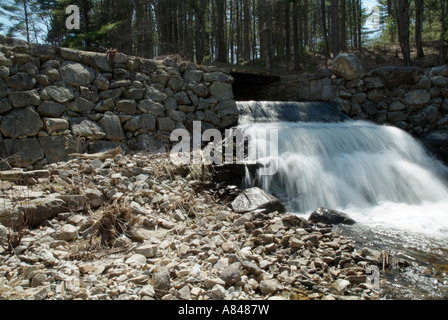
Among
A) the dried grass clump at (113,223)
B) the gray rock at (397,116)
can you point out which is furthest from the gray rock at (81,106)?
the gray rock at (397,116)

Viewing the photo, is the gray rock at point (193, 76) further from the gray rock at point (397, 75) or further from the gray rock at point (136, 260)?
the gray rock at point (397, 75)

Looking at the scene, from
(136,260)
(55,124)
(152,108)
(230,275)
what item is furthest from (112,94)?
(230,275)

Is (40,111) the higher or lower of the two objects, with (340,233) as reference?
higher

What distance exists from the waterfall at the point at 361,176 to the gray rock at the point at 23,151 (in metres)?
3.77

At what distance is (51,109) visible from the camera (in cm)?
509

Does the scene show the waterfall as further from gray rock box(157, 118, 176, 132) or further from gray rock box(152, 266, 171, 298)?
gray rock box(152, 266, 171, 298)

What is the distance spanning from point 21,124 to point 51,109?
526 millimetres

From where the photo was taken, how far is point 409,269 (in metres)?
3.04

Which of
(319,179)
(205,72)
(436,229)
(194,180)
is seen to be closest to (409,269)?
(436,229)

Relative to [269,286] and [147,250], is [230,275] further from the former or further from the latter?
[147,250]

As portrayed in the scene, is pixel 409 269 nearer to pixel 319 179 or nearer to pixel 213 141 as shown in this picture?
pixel 319 179
